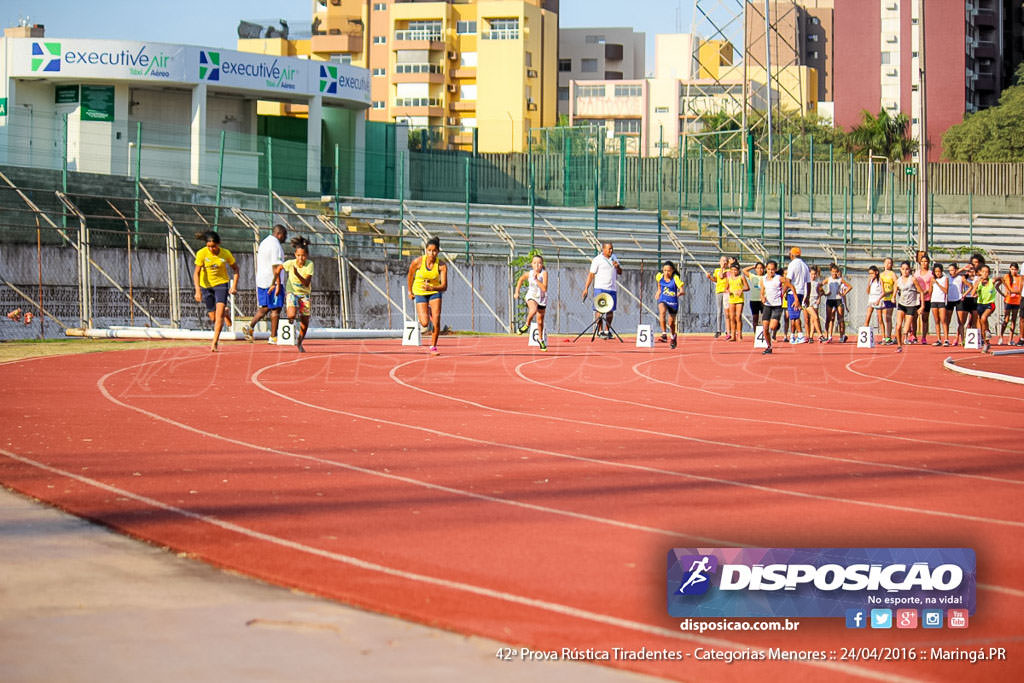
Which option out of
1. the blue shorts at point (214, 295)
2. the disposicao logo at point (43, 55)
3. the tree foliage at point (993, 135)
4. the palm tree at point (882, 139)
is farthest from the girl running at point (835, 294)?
the palm tree at point (882, 139)

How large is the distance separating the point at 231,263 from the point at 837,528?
14.0m

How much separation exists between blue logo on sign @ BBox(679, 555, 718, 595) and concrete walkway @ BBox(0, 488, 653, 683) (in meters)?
0.81

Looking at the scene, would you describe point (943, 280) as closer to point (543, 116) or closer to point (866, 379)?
point (866, 379)

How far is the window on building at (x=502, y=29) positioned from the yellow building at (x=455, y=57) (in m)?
0.08

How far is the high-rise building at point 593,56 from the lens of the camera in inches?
A: 4683

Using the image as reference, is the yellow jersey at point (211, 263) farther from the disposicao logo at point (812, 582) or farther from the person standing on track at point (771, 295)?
the disposicao logo at point (812, 582)

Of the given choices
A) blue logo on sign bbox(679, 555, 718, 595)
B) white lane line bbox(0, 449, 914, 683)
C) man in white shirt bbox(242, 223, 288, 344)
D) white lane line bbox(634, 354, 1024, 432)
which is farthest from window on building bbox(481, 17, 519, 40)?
blue logo on sign bbox(679, 555, 718, 595)

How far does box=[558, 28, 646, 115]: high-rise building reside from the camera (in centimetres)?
11894

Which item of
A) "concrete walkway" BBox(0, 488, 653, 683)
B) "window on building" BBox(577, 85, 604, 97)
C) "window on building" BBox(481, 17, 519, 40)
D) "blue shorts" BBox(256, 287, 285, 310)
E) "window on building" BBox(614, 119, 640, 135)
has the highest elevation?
"window on building" BBox(481, 17, 519, 40)

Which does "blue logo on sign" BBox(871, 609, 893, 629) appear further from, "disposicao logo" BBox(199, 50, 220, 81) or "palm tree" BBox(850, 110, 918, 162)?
"palm tree" BBox(850, 110, 918, 162)

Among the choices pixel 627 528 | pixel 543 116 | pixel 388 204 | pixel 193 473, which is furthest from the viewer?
pixel 543 116

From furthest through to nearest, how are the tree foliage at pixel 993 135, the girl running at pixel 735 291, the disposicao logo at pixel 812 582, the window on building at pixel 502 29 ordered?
1. the window on building at pixel 502 29
2. the tree foliage at pixel 993 135
3. the girl running at pixel 735 291
4. the disposicao logo at pixel 812 582

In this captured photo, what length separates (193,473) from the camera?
8680 millimetres

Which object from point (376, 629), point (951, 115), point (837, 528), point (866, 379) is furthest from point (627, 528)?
point (951, 115)
